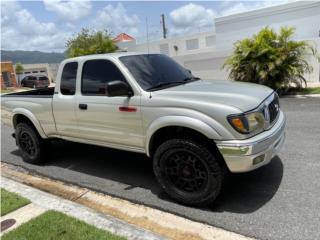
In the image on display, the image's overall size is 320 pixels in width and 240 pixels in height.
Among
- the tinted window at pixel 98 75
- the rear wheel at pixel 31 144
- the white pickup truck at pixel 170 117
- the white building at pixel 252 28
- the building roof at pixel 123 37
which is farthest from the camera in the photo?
the building roof at pixel 123 37

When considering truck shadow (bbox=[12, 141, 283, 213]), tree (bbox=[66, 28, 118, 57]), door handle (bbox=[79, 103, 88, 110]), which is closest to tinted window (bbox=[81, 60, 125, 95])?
door handle (bbox=[79, 103, 88, 110])

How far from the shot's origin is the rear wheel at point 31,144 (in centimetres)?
609

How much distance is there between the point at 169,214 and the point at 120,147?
1.28 meters

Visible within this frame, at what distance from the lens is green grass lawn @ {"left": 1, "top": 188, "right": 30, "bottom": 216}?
14.0 feet

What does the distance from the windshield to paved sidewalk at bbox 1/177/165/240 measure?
1.74 metres

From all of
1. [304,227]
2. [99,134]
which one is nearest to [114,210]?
[99,134]

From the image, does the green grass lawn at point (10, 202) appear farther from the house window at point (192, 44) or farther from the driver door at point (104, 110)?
the house window at point (192, 44)

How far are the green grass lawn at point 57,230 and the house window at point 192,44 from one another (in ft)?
115

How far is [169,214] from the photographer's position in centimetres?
383

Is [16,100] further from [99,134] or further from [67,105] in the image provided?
[99,134]

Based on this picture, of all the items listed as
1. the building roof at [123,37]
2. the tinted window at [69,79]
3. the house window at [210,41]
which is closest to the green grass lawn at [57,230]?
the tinted window at [69,79]

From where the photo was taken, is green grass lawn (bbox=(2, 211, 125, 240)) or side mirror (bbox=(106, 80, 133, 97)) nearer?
green grass lawn (bbox=(2, 211, 125, 240))

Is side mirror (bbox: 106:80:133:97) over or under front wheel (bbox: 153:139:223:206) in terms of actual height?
over

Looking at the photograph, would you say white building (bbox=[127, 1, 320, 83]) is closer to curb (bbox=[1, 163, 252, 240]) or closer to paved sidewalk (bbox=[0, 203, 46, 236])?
curb (bbox=[1, 163, 252, 240])
